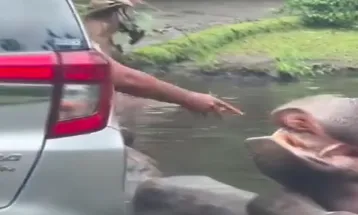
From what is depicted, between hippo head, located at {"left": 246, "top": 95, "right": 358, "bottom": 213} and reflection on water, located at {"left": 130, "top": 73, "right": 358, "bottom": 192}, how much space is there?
140 centimetres

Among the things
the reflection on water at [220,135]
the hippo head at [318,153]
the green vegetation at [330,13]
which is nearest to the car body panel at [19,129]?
the hippo head at [318,153]

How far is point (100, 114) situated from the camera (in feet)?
12.1

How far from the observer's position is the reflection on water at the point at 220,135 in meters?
7.68

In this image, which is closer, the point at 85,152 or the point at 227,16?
the point at 85,152

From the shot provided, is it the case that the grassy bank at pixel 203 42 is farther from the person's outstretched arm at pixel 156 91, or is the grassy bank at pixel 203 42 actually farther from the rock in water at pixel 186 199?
the person's outstretched arm at pixel 156 91

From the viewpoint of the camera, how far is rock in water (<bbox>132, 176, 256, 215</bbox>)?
598 cm

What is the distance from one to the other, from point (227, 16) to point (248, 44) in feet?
12.9

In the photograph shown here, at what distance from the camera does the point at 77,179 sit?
359 centimetres

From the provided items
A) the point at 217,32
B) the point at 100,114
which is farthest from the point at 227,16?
the point at 100,114

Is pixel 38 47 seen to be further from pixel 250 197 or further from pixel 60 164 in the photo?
pixel 250 197

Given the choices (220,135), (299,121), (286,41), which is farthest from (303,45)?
(299,121)

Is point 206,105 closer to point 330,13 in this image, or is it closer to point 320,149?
point 320,149

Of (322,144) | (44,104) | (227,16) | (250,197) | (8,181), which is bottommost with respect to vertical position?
(227,16)

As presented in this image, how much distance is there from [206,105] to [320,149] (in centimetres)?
66
